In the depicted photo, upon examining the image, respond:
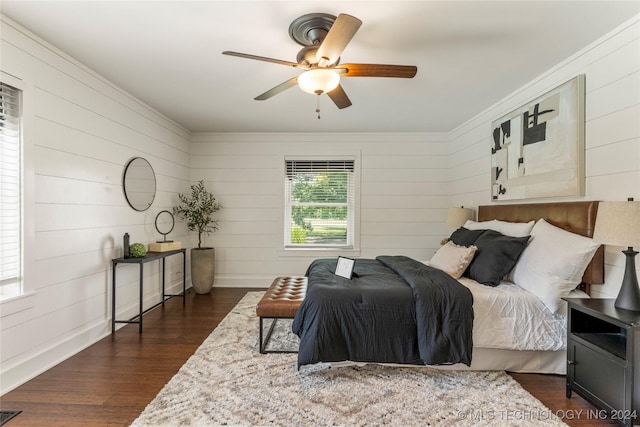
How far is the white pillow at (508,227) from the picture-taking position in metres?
2.73

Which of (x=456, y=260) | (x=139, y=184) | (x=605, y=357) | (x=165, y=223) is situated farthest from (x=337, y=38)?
(x=165, y=223)

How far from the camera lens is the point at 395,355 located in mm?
2135

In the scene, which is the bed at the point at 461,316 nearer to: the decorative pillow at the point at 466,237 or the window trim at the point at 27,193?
the decorative pillow at the point at 466,237

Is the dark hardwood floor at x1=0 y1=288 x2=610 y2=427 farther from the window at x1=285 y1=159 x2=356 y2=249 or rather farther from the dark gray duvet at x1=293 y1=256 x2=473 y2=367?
the window at x1=285 y1=159 x2=356 y2=249

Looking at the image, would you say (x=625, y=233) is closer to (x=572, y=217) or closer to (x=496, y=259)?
(x=572, y=217)

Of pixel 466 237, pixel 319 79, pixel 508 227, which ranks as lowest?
pixel 466 237

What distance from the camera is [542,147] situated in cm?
279

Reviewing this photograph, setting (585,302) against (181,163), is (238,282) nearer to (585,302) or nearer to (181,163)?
(181,163)

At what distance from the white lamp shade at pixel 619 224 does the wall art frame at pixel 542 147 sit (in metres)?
0.72

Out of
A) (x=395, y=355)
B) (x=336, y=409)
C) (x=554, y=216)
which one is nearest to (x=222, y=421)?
(x=336, y=409)

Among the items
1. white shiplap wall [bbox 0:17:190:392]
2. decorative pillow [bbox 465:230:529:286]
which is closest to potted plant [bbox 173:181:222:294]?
white shiplap wall [bbox 0:17:190:392]

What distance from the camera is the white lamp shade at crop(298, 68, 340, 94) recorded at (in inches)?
77.3

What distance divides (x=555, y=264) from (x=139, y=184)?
4.03 metres

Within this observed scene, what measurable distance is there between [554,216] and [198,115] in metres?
4.08
